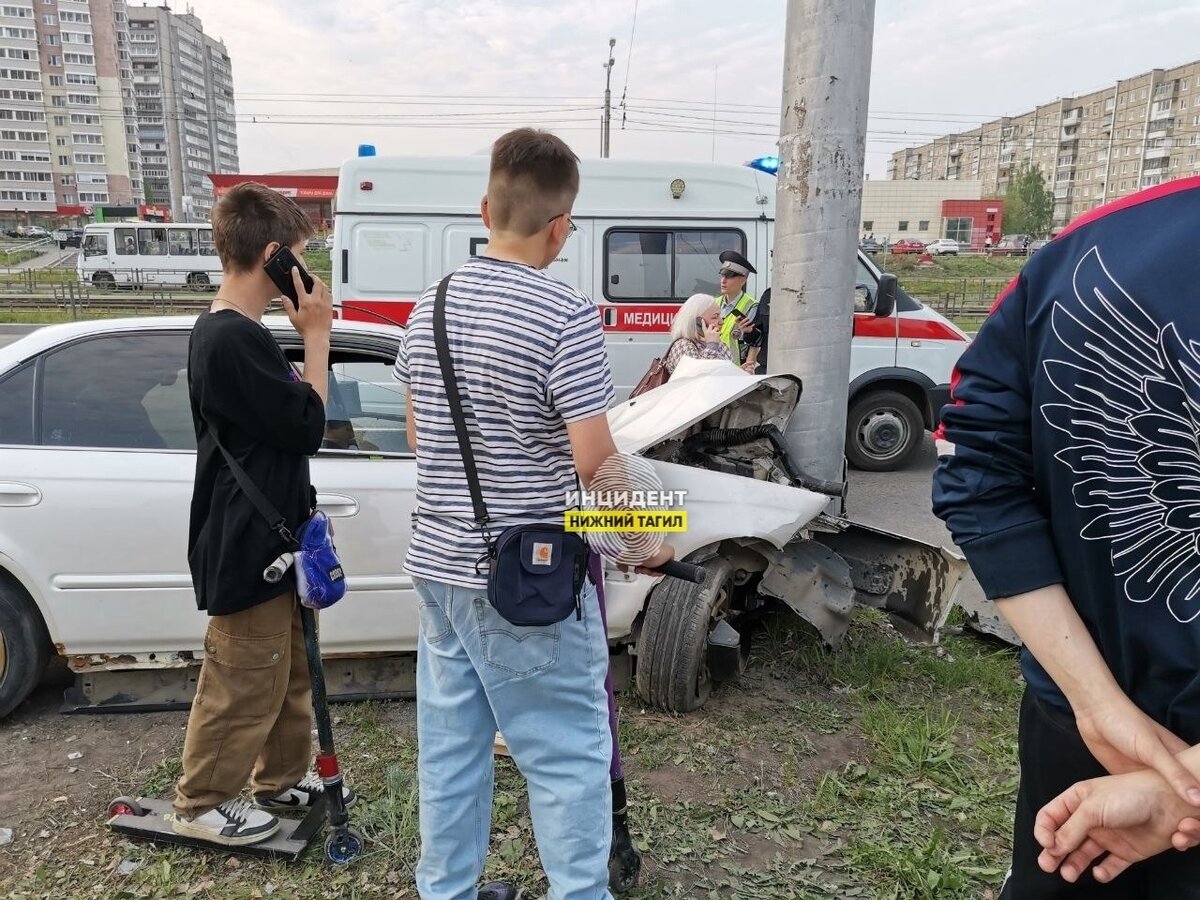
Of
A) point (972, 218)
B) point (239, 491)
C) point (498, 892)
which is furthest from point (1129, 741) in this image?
point (972, 218)

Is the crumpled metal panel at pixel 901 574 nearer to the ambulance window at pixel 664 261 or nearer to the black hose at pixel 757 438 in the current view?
the black hose at pixel 757 438

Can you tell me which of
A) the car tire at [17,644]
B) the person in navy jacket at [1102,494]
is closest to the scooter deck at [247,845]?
the car tire at [17,644]

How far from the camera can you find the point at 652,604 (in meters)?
3.09

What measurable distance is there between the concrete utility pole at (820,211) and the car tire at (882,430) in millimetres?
4009

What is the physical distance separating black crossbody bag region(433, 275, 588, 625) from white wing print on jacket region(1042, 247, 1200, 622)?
985 millimetres

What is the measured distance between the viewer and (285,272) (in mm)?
2219

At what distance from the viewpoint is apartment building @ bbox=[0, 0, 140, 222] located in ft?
257

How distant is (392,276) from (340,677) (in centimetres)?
454

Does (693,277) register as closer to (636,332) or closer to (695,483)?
(636,332)

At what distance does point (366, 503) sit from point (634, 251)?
4811 millimetres

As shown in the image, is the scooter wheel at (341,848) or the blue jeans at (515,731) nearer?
the blue jeans at (515,731)

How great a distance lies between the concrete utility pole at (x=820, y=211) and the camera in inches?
136

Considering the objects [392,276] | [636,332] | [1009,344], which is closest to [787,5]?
[1009,344]

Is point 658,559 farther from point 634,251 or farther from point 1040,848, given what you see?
point 634,251
